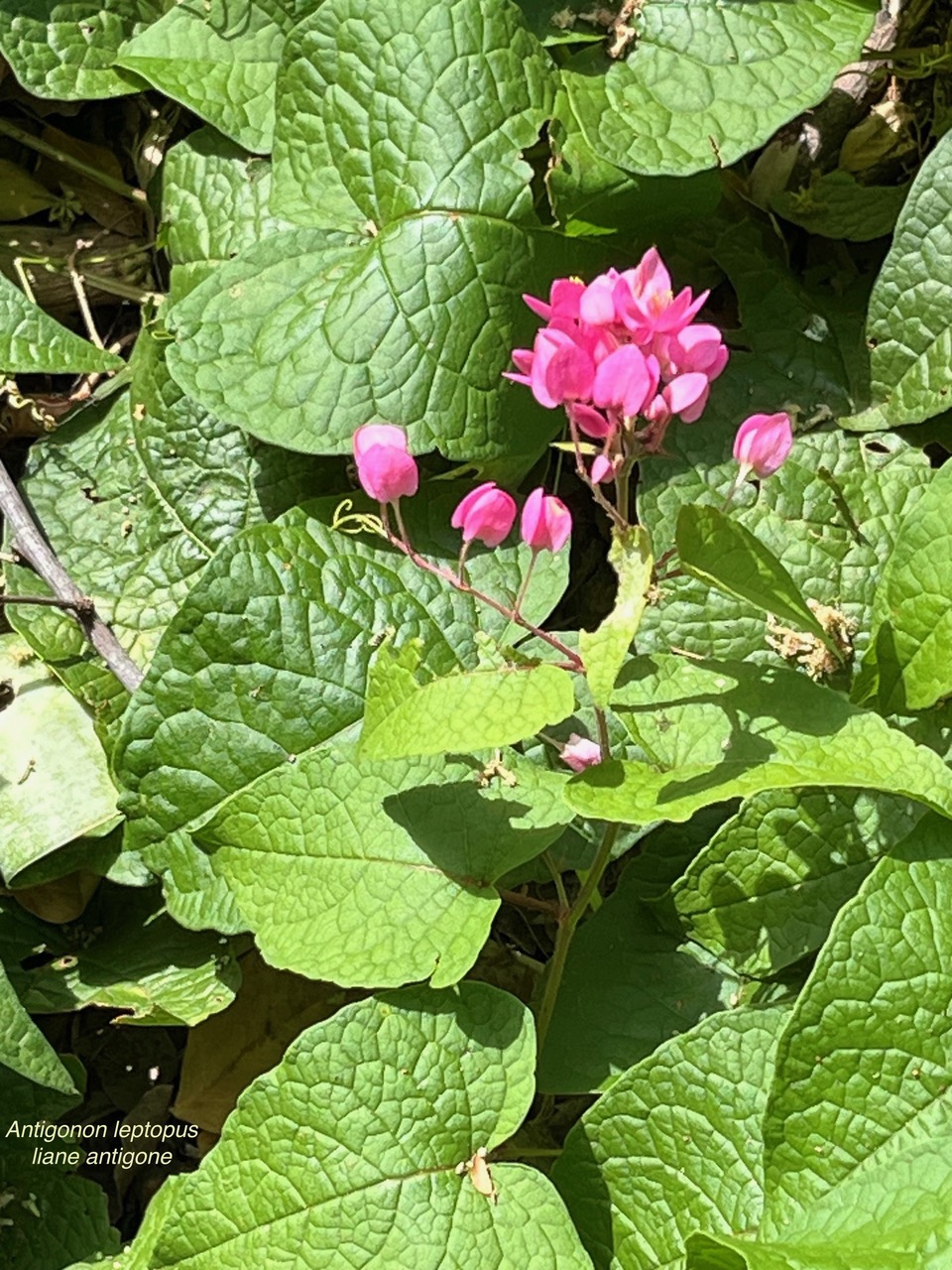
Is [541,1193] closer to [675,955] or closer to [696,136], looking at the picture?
[675,955]

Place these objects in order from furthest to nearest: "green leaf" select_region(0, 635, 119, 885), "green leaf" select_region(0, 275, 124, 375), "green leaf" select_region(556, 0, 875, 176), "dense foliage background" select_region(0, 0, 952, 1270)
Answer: "green leaf" select_region(0, 275, 124, 375) → "green leaf" select_region(0, 635, 119, 885) → "green leaf" select_region(556, 0, 875, 176) → "dense foliage background" select_region(0, 0, 952, 1270)

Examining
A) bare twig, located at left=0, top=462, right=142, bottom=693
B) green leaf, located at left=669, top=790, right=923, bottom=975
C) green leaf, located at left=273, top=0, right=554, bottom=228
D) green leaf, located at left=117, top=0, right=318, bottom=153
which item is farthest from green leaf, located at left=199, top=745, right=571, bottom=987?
green leaf, located at left=117, top=0, right=318, bottom=153

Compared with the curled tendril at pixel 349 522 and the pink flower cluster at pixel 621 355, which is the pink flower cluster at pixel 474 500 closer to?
the pink flower cluster at pixel 621 355

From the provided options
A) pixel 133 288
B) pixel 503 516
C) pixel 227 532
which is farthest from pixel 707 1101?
pixel 133 288

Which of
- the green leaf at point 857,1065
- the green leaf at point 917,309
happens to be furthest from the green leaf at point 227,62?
the green leaf at point 857,1065

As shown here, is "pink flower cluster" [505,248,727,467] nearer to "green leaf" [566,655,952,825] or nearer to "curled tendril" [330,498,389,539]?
"green leaf" [566,655,952,825]

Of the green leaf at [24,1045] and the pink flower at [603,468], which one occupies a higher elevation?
the pink flower at [603,468]
